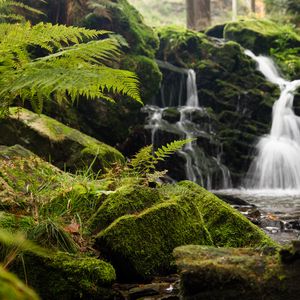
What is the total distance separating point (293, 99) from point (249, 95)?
1486 millimetres

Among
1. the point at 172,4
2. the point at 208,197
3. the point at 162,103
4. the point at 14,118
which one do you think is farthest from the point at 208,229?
the point at 172,4

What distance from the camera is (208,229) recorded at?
3787 mm

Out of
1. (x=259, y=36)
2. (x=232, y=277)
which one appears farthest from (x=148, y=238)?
(x=259, y=36)

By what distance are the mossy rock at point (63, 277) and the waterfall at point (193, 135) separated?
899 centimetres

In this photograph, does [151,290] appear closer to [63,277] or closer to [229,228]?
[63,277]

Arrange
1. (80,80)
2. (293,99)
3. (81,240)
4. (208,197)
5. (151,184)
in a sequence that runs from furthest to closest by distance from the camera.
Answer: (293,99)
(151,184)
(208,197)
(81,240)
(80,80)

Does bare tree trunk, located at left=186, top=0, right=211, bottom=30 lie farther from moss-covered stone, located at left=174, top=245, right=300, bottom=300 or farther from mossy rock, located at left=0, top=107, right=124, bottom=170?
moss-covered stone, located at left=174, top=245, right=300, bottom=300

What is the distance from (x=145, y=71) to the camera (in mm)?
11516

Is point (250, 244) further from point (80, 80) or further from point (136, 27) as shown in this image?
point (136, 27)

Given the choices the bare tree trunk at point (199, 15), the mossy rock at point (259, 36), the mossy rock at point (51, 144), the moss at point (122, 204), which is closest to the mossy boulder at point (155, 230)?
the moss at point (122, 204)

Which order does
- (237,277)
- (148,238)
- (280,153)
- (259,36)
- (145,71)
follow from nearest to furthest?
(237,277) < (148,238) < (145,71) < (280,153) < (259,36)

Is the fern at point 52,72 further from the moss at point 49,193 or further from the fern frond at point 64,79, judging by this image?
the moss at point 49,193

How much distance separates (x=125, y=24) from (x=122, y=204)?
9346 mm

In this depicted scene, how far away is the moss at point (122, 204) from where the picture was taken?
10.7ft
